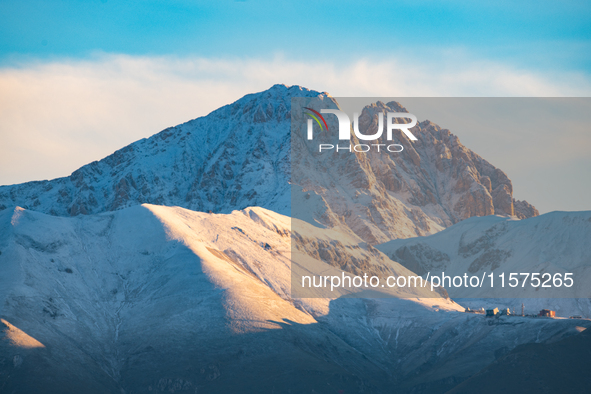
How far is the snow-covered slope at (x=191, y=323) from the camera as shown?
127 m

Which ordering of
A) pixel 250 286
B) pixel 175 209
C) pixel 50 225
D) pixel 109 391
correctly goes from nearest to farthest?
pixel 109 391 < pixel 250 286 < pixel 50 225 < pixel 175 209

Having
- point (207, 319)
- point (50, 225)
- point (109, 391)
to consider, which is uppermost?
point (50, 225)

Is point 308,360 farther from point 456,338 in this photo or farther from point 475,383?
point 456,338

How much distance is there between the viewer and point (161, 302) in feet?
484

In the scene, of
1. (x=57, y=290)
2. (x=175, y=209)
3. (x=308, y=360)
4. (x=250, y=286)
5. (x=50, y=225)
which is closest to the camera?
(x=308, y=360)

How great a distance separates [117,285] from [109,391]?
38577 millimetres

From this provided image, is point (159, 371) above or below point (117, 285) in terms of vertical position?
below

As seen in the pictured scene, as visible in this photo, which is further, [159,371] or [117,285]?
[117,285]

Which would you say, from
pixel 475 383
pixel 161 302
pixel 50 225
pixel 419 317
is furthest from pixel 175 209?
pixel 475 383

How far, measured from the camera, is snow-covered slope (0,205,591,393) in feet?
416

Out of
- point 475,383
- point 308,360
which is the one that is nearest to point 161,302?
point 308,360

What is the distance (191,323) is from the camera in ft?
458

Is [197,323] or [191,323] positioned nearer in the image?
[191,323]

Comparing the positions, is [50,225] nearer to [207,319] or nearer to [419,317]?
[207,319]
